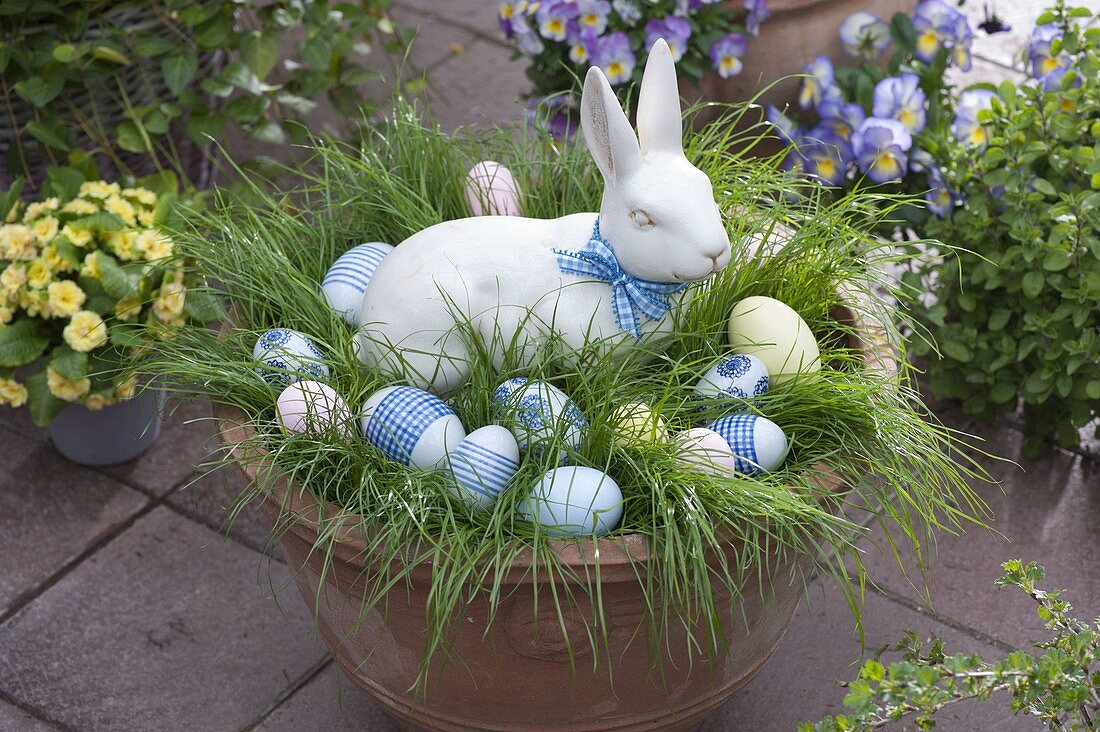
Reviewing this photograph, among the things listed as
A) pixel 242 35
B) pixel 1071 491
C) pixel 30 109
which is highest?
pixel 242 35

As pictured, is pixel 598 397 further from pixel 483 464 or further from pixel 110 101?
pixel 110 101

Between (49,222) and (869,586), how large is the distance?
161 cm

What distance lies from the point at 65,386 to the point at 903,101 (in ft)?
5.39

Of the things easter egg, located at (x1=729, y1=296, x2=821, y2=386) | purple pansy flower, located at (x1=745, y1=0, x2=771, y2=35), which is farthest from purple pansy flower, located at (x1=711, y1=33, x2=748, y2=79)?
easter egg, located at (x1=729, y1=296, x2=821, y2=386)

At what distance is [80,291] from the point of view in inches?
84.8

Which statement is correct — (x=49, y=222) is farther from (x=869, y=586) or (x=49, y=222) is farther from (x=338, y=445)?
(x=869, y=586)

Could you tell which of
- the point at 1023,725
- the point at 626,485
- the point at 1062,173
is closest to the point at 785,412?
the point at 626,485

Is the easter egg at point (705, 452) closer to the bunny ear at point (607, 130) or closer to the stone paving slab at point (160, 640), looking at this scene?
the bunny ear at point (607, 130)

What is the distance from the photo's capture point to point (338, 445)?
1.50 m

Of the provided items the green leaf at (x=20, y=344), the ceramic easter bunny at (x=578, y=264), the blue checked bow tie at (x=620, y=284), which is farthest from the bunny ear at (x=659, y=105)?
the green leaf at (x=20, y=344)

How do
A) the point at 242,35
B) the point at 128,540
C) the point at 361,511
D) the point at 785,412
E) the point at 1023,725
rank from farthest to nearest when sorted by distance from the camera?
the point at 242,35 → the point at 128,540 → the point at 1023,725 → the point at 785,412 → the point at 361,511

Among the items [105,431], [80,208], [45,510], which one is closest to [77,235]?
[80,208]

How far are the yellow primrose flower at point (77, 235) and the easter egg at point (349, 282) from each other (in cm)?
66

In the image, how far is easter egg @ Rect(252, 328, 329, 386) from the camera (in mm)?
1607
